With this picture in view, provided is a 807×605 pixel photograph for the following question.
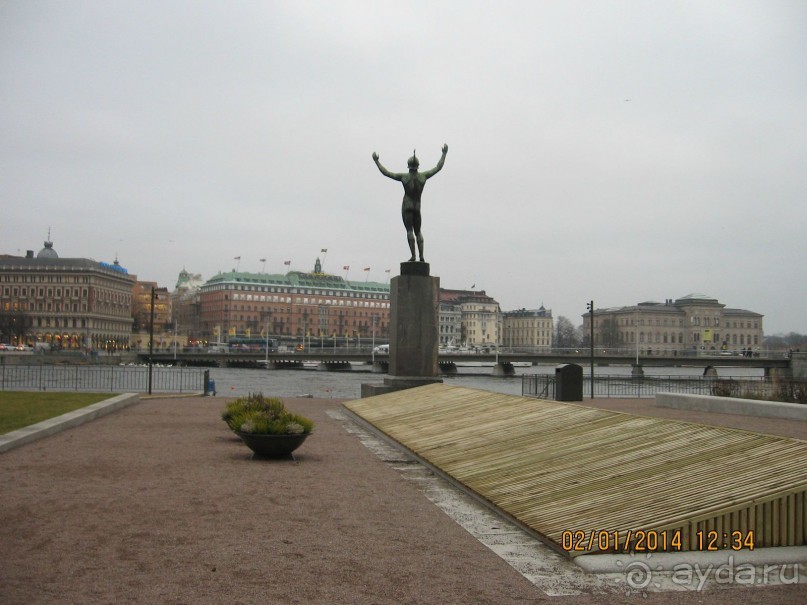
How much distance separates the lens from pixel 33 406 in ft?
72.2

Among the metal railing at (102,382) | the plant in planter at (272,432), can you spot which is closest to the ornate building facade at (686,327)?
the metal railing at (102,382)

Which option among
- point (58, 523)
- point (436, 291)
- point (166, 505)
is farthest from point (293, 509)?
point (436, 291)

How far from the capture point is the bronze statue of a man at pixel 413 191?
1054 inches

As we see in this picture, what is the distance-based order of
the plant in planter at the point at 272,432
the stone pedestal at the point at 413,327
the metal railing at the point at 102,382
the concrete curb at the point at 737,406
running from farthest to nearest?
the metal railing at the point at 102,382, the stone pedestal at the point at 413,327, the concrete curb at the point at 737,406, the plant in planter at the point at 272,432

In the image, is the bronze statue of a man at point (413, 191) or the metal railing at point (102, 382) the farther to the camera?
the metal railing at point (102, 382)

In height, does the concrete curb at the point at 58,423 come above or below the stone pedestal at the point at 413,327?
below

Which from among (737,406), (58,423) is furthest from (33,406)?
(737,406)

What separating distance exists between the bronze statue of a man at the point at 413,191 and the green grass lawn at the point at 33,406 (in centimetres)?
1099

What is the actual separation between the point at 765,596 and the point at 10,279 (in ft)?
533

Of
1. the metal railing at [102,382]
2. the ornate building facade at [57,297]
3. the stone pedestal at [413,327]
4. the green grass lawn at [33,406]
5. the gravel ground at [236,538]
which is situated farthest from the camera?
the ornate building facade at [57,297]

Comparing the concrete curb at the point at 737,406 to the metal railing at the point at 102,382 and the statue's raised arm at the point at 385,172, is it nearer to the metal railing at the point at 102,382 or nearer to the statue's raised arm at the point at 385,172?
the statue's raised arm at the point at 385,172

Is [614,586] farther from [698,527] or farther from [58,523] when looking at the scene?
[58,523]

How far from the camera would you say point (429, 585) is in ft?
22.4

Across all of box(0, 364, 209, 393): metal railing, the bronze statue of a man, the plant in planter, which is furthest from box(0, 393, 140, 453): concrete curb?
box(0, 364, 209, 393): metal railing
